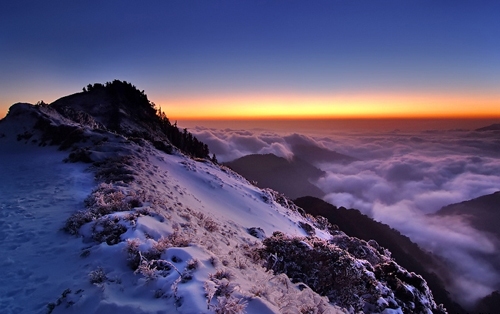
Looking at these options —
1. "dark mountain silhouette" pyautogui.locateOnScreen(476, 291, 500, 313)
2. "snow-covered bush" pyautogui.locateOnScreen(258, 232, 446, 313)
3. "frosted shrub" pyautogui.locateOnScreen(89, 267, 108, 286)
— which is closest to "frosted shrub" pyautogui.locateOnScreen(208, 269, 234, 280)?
"frosted shrub" pyautogui.locateOnScreen(89, 267, 108, 286)

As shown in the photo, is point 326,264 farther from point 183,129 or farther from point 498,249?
point 498,249

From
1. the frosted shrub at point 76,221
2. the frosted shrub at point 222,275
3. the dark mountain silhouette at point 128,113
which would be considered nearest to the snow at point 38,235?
the frosted shrub at point 76,221

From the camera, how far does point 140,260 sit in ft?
18.3

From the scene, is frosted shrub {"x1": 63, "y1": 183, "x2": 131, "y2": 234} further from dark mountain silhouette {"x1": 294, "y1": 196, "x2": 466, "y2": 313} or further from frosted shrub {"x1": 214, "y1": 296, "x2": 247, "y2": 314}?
dark mountain silhouette {"x1": 294, "y1": 196, "x2": 466, "y2": 313}

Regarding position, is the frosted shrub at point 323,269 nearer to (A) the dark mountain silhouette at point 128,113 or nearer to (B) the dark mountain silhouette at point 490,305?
(A) the dark mountain silhouette at point 128,113

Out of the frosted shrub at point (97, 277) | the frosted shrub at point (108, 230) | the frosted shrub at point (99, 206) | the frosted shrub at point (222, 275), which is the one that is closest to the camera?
the frosted shrub at point (97, 277)

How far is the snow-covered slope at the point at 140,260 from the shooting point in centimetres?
471

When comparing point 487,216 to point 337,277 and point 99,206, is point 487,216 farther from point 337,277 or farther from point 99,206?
point 99,206

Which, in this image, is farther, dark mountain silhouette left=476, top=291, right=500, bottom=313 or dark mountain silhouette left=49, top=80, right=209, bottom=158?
dark mountain silhouette left=476, top=291, right=500, bottom=313

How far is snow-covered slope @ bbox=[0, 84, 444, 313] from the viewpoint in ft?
15.5

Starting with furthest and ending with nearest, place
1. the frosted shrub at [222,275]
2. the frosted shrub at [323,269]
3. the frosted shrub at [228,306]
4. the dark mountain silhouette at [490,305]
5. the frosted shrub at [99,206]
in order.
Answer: the dark mountain silhouette at [490,305] → the frosted shrub at [323,269] → the frosted shrub at [99,206] → the frosted shrub at [222,275] → the frosted shrub at [228,306]

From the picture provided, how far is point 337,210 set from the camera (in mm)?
75438

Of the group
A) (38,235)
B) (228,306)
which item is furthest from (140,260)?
(38,235)

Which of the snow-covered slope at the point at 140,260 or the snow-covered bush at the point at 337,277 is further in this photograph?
the snow-covered bush at the point at 337,277
